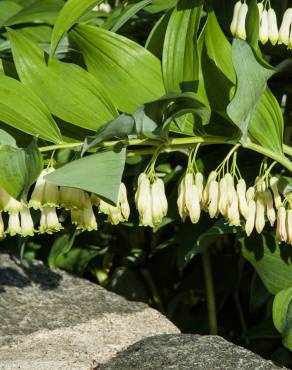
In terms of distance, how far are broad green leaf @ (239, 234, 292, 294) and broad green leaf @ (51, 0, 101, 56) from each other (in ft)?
2.76

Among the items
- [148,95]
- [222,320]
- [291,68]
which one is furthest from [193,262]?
[148,95]

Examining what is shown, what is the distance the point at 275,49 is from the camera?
288 cm

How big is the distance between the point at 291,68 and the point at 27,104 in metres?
1.12

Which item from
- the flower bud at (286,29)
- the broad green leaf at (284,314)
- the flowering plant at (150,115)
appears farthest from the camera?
the broad green leaf at (284,314)

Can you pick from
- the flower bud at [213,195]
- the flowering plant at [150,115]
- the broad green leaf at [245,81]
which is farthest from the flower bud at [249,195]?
the broad green leaf at [245,81]

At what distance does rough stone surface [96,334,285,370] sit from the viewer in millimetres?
2318

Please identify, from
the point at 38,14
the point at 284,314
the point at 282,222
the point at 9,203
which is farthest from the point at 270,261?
the point at 38,14

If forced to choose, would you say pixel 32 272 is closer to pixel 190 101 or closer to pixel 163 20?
pixel 163 20

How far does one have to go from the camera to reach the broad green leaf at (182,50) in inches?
88.2

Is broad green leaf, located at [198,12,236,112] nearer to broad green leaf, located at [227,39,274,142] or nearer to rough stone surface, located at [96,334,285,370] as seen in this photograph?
broad green leaf, located at [227,39,274,142]

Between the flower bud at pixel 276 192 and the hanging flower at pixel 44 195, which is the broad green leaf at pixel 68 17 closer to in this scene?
the hanging flower at pixel 44 195

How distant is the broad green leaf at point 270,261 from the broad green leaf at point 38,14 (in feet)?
3.16

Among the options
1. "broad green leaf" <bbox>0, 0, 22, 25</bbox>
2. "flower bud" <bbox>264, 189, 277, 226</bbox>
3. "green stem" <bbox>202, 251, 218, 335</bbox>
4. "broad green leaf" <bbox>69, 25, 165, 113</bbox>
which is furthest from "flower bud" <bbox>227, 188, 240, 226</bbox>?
"broad green leaf" <bbox>0, 0, 22, 25</bbox>

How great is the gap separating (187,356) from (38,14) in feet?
4.06
